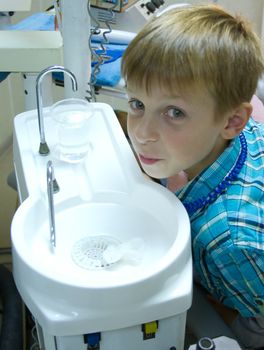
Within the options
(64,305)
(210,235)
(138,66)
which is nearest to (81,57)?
(138,66)

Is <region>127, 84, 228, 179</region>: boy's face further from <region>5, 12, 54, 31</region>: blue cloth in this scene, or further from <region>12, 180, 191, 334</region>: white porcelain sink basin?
<region>5, 12, 54, 31</region>: blue cloth

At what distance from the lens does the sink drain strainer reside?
77 cm

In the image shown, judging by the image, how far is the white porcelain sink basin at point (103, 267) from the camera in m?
0.65

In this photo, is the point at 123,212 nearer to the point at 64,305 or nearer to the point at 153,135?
the point at 153,135

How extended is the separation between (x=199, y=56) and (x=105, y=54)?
24.1 inches

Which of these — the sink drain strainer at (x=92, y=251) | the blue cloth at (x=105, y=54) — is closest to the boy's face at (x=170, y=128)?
the sink drain strainer at (x=92, y=251)

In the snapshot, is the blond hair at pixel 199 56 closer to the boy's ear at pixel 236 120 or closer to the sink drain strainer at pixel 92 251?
the boy's ear at pixel 236 120

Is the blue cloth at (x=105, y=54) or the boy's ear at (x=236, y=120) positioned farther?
the blue cloth at (x=105, y=54)

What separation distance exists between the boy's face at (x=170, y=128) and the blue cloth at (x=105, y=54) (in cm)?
39

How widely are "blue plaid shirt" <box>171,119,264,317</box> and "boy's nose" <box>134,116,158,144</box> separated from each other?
0.13 m

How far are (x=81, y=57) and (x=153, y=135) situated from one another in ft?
1.16

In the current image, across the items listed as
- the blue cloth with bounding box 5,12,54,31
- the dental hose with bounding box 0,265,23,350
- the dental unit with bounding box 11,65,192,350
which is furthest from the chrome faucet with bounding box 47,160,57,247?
the blue cloth with bounding box 5,12,54,31

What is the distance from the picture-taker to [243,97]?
2.99 feet

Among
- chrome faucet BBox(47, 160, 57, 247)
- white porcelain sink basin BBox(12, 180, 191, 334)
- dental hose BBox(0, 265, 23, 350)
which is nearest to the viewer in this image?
white porcelain sink basin BBox(12, 180, 191, 334)
